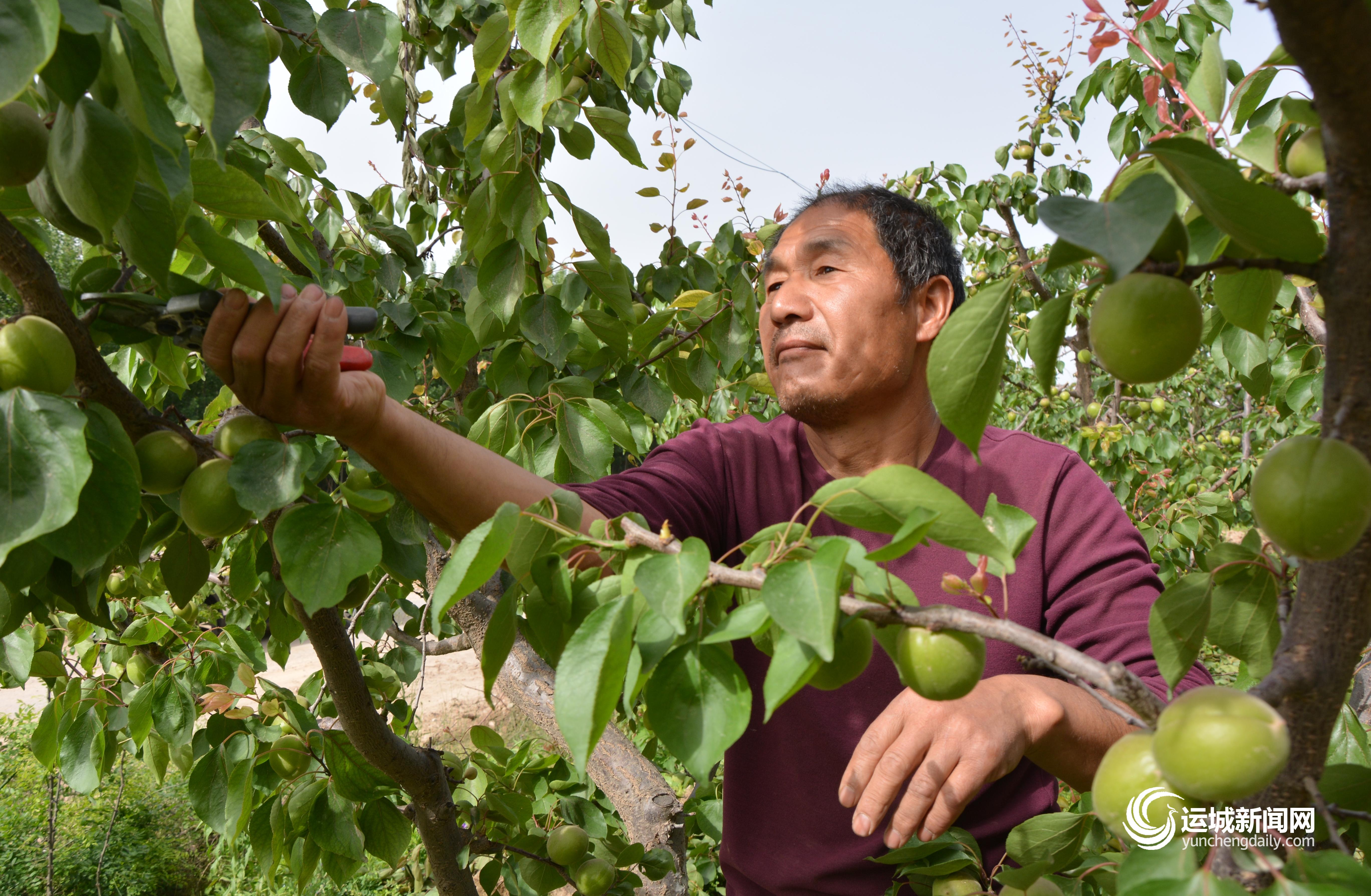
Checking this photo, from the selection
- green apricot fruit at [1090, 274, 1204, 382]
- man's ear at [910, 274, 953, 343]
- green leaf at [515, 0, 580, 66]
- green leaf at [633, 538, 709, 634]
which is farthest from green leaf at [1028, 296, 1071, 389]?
man's ear at [910, 274, 953, 343]

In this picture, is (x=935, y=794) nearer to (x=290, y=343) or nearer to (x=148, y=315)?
(x=290, y=343)

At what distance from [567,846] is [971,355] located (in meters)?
1.57

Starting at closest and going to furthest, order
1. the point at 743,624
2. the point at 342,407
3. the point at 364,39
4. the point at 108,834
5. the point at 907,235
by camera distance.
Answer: the point at 743,624 → the point at 342,407 → the point at 364,39 → the point at 907,235 → the point at 108,834

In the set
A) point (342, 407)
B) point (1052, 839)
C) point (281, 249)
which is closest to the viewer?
point (1052, 839)

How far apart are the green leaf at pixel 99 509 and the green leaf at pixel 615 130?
1185mm

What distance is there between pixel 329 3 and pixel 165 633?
170cm

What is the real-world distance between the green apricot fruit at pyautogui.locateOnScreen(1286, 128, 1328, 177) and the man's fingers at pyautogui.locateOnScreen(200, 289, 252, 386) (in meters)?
0.94

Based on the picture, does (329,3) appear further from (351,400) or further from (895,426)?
(895,426)

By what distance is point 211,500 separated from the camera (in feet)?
3.01

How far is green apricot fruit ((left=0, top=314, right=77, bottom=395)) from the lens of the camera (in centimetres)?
76

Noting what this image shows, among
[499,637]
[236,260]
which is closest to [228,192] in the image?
[236,260]

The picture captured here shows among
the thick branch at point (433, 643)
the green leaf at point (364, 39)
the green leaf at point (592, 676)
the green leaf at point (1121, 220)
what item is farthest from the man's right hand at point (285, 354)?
the thick branch at point (433, 643)

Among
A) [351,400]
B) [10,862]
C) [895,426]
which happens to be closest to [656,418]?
[895,426]

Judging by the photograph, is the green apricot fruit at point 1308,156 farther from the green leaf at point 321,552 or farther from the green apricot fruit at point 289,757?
the green apricot fruit at point 289,757
